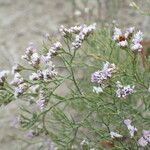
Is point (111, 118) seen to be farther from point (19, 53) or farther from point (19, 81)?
point (19, 53)

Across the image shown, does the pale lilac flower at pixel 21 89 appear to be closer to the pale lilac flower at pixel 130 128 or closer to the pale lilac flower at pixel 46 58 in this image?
the pale lilac flower at pixel 46 58

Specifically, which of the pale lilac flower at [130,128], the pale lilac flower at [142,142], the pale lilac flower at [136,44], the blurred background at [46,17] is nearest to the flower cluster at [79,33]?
the pale lilac flower at [136,44]

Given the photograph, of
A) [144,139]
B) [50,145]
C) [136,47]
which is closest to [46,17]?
[50,145]

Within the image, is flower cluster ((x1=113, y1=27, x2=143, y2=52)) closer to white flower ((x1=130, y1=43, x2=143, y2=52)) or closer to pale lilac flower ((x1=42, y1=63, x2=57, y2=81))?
white flower ((x1=130, y1=43, x2=143, y2=52))

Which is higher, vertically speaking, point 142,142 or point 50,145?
point 50,145

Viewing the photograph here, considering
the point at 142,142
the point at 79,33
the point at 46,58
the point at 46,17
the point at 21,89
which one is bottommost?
the point at 142,142

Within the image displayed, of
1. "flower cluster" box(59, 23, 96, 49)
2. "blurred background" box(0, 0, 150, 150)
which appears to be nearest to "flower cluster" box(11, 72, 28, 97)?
"flower cluster" box(59, 23, 96, 49)

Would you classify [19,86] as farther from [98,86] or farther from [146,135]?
[146,135]

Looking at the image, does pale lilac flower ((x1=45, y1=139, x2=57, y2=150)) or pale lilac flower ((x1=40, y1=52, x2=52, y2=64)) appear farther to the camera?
pale lilac flower ((x1=45, y1=139, x2=57, y2=150))

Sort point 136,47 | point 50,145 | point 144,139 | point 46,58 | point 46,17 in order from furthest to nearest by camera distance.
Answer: point 46,17
point 50,145
point 144,139
point 46,58
point 136,47
